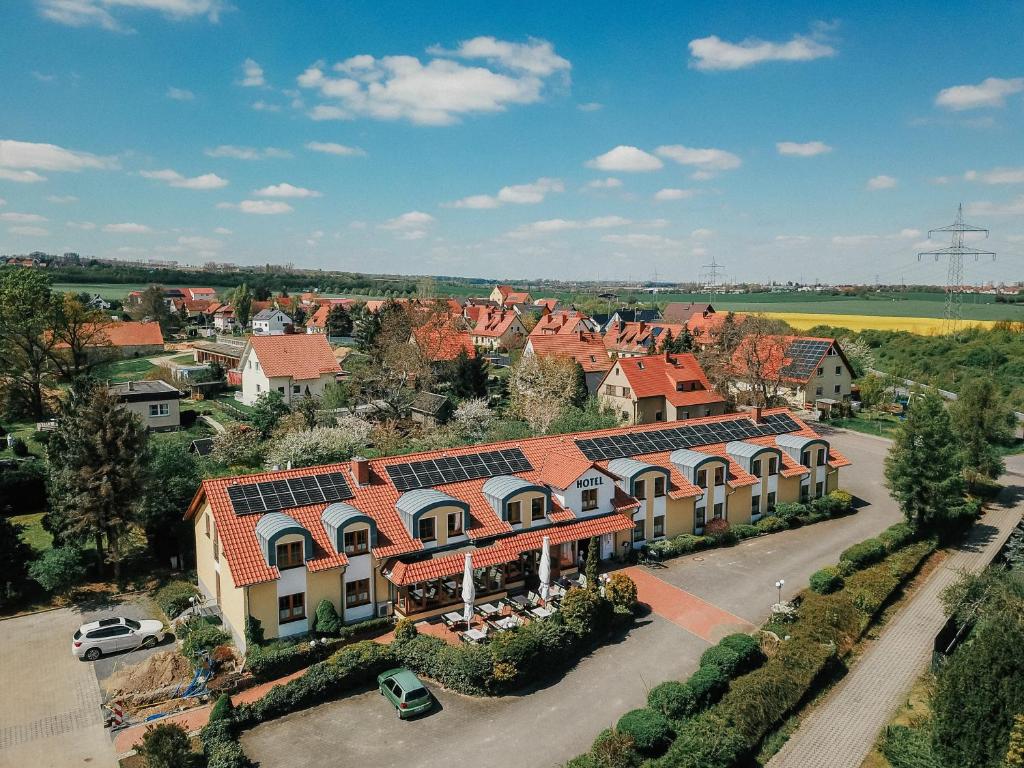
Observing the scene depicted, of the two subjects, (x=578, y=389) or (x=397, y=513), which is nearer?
(x=397, y=513)

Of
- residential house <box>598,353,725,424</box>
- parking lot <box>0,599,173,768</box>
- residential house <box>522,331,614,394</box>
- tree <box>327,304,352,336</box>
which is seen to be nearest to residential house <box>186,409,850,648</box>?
parking lot <box>0,599,173,768</box>

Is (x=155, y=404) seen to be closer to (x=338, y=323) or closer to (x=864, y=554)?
(x=864, y=554)

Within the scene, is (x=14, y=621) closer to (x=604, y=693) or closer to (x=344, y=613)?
(x=344, y=613)

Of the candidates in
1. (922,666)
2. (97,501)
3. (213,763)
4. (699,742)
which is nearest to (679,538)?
(922,666)

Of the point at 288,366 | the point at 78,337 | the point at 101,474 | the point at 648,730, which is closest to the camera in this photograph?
the point at 648,730

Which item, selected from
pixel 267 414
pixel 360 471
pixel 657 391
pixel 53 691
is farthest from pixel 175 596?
pixel 657 391

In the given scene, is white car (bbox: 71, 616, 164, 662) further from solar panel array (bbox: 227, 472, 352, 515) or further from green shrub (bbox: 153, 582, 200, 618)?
solar panel array (bbox: 227, 472, 352, 515)

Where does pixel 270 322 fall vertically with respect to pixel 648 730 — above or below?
above
